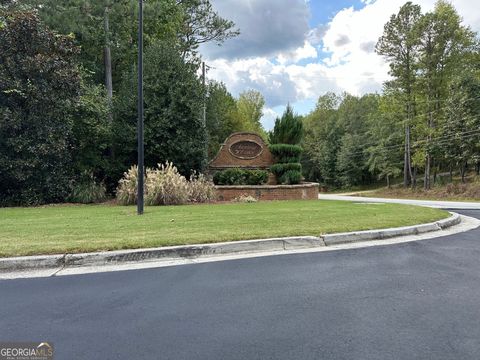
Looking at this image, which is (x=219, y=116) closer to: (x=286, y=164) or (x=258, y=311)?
(x=286, y=164)

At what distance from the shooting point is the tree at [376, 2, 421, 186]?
3512 centimetres

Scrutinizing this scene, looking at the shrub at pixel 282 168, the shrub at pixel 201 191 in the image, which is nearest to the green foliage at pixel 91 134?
the shrub at pixel 201 191

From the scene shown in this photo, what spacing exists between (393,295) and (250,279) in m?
1.68

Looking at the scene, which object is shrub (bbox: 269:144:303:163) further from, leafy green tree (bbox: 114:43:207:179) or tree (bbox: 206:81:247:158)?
tree (bbox: 206:81:247:158)

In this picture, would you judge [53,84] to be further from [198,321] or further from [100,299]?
[198,321]

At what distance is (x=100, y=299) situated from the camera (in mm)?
3908

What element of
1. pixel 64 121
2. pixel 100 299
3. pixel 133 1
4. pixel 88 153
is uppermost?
pixel 133 1

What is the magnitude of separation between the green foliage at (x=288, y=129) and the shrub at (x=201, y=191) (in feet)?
19.7

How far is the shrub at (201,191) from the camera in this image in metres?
15.0

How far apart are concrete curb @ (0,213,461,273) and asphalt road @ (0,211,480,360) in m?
0.53

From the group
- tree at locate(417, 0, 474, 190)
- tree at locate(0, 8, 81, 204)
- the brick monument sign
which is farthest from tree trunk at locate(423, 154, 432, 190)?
tree at locate(0, 8, 81, 204)

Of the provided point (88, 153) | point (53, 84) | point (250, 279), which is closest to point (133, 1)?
point (53, 84)

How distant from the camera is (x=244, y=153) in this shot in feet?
65.1

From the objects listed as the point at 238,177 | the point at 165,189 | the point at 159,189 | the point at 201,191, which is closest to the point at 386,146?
the point at 238,177
